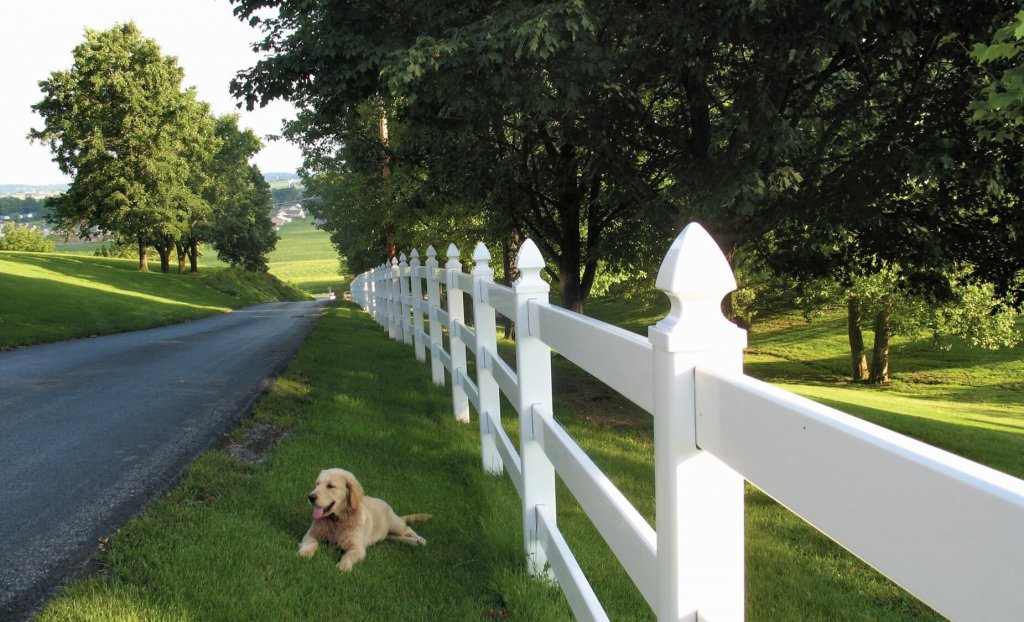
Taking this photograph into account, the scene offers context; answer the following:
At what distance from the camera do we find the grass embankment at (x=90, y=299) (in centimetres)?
1764

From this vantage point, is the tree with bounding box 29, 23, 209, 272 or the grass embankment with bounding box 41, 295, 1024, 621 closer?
the grass embankment with bounding box 41, 295, 1024, 621

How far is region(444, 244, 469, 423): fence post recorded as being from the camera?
22.7 ft

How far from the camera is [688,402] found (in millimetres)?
1636

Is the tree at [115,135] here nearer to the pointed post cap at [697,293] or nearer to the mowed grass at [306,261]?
the mowed grass at [306,261]

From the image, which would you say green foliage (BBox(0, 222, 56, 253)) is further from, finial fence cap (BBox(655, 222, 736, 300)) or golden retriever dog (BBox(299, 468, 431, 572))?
finial fence cap (BBox(655, 222, 736, 300))

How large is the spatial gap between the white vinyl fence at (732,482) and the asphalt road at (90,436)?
247cm

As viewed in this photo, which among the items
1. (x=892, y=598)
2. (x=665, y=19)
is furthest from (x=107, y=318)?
(x=892, y=598)

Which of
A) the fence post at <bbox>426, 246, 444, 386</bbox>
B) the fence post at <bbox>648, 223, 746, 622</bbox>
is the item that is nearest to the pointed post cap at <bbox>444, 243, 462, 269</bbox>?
the fence post at <bbox>426, 246, 444, 386</bbox>

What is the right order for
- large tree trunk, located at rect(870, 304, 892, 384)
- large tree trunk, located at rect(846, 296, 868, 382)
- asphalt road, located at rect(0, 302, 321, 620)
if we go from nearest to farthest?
asphalt road, located at rect(0, 302, 321, 620) < large tree trunk, located at rect(870, 304, 892, 384) < large tree trunk, located at rect(846, 296, 868, 382)

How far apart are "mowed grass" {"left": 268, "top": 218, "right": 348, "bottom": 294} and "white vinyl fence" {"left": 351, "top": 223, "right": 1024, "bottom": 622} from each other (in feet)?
232

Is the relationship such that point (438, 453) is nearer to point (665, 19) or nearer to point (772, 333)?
point (665, 19)

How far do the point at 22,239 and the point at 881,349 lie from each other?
288 ft

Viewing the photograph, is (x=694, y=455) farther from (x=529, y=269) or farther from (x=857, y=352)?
(x=857, y=352)

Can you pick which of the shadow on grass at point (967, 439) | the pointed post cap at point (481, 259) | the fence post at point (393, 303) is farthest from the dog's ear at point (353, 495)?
the fence post at point (393, 303)
